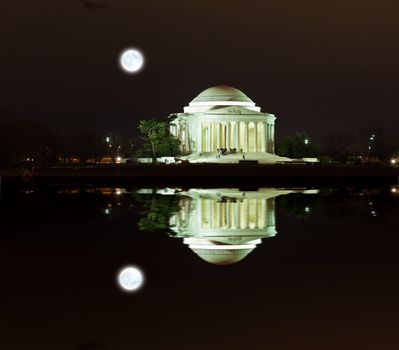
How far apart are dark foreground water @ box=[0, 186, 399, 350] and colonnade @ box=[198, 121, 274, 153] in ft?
337

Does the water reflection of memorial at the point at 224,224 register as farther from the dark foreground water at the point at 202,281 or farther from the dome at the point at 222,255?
the dark foreground water at the point at 202,281

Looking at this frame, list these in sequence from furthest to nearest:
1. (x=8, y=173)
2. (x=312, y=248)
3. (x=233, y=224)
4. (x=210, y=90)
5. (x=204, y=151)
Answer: (x=210, y=90)
(x=204, y=151)
(x=8, y=173)
(x=233, y=224)
(x=312, y=248)

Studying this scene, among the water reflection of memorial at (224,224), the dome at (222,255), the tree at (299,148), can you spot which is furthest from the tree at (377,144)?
the dome at (222,255)

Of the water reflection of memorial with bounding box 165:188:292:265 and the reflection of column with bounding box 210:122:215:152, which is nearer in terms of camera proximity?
the water reflection of memorial with bounding box 165:188:292:265

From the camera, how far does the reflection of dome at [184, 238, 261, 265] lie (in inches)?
1035

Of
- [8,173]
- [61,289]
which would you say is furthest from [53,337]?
[8,173]

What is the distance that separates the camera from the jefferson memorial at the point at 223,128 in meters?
146

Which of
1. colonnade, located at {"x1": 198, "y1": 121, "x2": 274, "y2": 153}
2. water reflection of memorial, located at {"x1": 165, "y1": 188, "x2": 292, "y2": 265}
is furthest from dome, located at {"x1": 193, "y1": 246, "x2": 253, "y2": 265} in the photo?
colonnade, located at {"x1": 198, "y1": 121, "x2": 274, "y2": 153}

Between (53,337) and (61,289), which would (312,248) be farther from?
(53,337)

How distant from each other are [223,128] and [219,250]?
11905cm

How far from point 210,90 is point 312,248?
128m

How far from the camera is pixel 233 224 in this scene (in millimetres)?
37062

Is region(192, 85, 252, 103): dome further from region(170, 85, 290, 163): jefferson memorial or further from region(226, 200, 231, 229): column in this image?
region(226, 200, 231, 229): column

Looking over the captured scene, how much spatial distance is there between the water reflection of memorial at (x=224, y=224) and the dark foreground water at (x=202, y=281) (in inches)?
4.1
